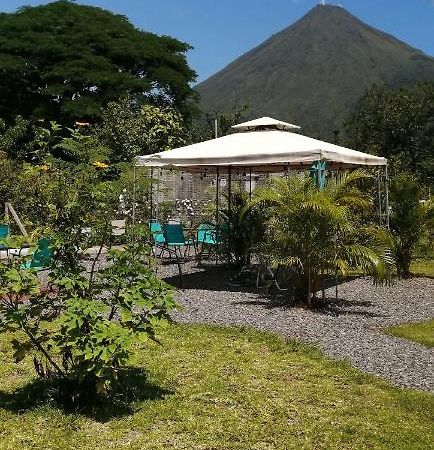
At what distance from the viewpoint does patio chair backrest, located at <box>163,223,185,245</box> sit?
10766mm

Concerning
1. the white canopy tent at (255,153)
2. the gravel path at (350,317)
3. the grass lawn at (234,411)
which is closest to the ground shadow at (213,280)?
the gravel path at (350,317)

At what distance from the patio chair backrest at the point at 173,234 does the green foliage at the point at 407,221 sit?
139 inches

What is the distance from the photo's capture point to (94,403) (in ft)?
13.8

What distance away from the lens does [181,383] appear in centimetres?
478

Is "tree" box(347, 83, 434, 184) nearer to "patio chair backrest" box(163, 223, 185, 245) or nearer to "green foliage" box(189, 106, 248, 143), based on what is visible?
"green foliage" box(189, 106, 248, 143)

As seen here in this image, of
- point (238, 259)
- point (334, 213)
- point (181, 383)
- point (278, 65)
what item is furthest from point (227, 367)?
point (278, 65)

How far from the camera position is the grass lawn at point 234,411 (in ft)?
12.3

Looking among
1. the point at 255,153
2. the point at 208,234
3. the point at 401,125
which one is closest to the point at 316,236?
the point at 255,153

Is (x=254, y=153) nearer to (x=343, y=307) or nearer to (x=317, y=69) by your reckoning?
(x=343, y=307)

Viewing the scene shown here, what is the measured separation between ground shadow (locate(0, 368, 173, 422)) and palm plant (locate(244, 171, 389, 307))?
3107 mm

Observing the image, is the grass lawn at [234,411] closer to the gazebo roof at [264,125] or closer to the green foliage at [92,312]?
the green foliage at [92,312]

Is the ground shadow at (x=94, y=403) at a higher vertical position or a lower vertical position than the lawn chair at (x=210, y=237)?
lower

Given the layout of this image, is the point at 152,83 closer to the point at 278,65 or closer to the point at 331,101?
the point at 331,101

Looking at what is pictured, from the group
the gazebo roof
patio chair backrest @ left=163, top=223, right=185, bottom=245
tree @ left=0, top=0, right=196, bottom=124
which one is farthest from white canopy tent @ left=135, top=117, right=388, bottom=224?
tree @ left=0, top=0, right=196, bottom=124
